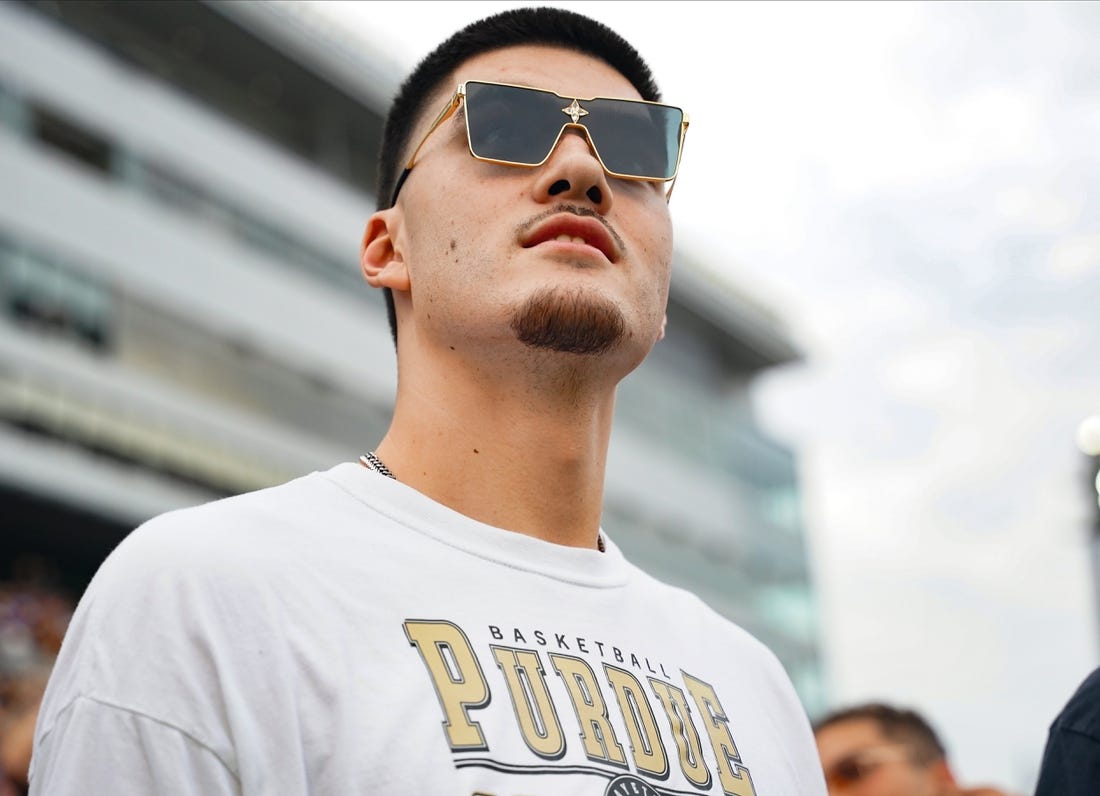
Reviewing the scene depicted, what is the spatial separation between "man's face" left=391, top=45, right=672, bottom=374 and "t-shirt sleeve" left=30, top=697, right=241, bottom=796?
0.96 meters

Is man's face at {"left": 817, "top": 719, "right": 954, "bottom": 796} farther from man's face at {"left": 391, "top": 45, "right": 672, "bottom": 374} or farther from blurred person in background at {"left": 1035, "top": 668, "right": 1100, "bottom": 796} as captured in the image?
man's face at {"left": 391, "top": 45, "right": 672, "bottom": 374}

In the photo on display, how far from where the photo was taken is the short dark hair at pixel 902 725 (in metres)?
4.54

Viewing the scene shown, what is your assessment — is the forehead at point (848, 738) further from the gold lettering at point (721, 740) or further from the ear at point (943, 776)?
the gold lettering at point (721, 740)

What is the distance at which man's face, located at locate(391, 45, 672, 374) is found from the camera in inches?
97.3

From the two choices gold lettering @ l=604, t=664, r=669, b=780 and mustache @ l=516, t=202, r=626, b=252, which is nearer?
gold lettering @ l=604, t=664, r=669, b=780

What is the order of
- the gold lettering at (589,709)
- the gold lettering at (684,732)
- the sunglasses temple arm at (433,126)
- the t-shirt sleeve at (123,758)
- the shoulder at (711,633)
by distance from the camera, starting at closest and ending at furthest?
the t-shirt sleeve at (123,758), the gold lettering at (589,709), the gold lettering at (684,732), the shoulder at (711,633), the sunglasses temple arm at (433,126)

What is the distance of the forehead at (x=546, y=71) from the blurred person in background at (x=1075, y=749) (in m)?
1.48

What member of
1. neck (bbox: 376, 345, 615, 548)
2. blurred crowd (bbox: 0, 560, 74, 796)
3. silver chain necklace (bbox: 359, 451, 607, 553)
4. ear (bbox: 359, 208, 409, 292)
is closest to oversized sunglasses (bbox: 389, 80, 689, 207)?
ear (bbox: 359, 208, 409, 292)

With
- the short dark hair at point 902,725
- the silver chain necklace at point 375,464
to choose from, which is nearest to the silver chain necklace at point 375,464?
the silver chain necklace at point 375,464

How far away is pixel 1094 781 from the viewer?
Answer: 2.48 m

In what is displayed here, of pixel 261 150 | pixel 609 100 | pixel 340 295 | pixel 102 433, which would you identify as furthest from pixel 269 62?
pixel 609 100

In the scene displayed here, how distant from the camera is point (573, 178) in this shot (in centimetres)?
262

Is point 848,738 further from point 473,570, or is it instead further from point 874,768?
point 473,570

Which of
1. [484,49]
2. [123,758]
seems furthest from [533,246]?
[123,758]
